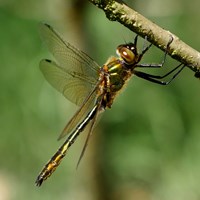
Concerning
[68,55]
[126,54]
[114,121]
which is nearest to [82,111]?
[68,55]

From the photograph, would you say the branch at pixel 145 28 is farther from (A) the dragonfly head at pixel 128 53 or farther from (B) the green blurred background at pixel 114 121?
(B) the green blurred background at pixel 114 121

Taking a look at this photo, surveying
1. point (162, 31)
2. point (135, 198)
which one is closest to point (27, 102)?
point (135, 198)

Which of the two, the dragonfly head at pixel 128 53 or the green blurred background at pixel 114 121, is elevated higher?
the dragonfly head at pixel 128 53

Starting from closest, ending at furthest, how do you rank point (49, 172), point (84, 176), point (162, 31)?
point (162, 31) < point (49, 172) < point (84, 176)

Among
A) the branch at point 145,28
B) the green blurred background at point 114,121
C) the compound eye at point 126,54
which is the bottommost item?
the green blurred background at point 114,121

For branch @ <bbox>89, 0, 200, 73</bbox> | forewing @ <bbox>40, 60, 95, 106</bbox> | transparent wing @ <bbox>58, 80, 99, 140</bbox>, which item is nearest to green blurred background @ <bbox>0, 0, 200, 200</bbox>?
forewing @ <bbox>40, 60, 95, 106</bbox>

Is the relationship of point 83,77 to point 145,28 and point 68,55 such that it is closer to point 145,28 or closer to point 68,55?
point 68,55

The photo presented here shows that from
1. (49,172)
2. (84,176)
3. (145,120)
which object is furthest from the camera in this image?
(145,120)

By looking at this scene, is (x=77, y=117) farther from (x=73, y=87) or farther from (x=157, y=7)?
(x=157, y=7)

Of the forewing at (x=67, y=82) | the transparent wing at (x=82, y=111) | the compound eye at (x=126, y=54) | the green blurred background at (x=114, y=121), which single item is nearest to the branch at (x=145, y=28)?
the compound eye at (x=126, y=54)
